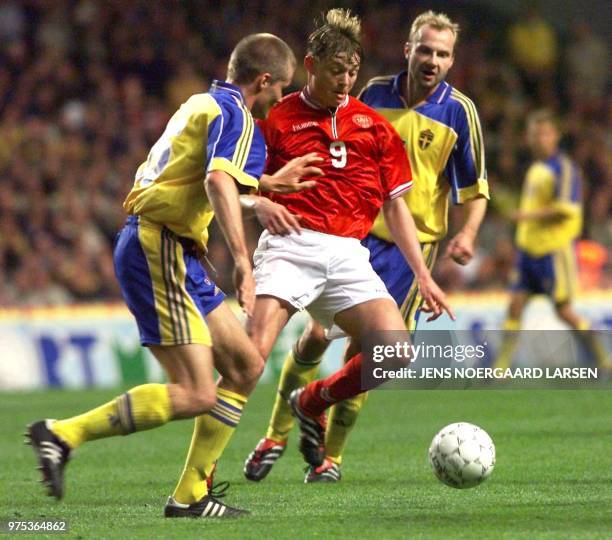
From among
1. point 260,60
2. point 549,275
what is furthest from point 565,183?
point 260,60

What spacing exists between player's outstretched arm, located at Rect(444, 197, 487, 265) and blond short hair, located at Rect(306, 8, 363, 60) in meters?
1.22

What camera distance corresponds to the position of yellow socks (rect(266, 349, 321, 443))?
716 cm

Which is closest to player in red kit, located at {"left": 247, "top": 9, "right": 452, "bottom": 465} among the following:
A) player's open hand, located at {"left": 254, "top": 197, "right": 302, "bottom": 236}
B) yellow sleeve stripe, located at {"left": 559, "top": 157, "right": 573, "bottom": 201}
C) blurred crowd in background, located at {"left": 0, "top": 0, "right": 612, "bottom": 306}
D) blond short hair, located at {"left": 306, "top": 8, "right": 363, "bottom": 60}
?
blond short hair, located at {"left": 306, "top": 8, "right": 363, "bottom": 60}

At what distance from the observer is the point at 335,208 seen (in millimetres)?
6473

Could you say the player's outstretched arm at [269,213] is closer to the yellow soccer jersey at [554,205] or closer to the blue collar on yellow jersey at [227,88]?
the blue collar on yellow jersey at [227,88]

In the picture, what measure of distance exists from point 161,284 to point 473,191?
2.34 metres

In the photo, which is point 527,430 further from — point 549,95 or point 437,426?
point 549,95

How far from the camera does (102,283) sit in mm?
14625

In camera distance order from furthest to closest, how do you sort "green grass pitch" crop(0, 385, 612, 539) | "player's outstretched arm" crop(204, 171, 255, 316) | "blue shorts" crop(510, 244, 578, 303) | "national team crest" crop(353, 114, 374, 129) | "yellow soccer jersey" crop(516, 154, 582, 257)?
"yellow soccer jersey" crop(516, 154, 582, 257), "blue shorts" crop(510, 244, 578, 303), "national team crest" crop(353, 114, 374, 129), "player's outstretched arm" crop(204, 171, 255, 316), "green grass pitch" crop(0, 385, 612, 539)

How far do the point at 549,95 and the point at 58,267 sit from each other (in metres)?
7.36

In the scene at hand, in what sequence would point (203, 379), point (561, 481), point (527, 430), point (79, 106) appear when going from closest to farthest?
point (203, 379) → point (561, 481) → point (527, 430) → point (79, 106)

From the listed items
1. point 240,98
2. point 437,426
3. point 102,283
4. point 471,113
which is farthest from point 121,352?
point 240,98

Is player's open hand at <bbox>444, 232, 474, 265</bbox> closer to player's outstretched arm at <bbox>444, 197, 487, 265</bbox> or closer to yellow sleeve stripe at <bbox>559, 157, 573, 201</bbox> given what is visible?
player's outstretched arm at <bbox>444, 197, 487, 265</bbox>

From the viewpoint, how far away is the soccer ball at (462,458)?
601 centimetres
